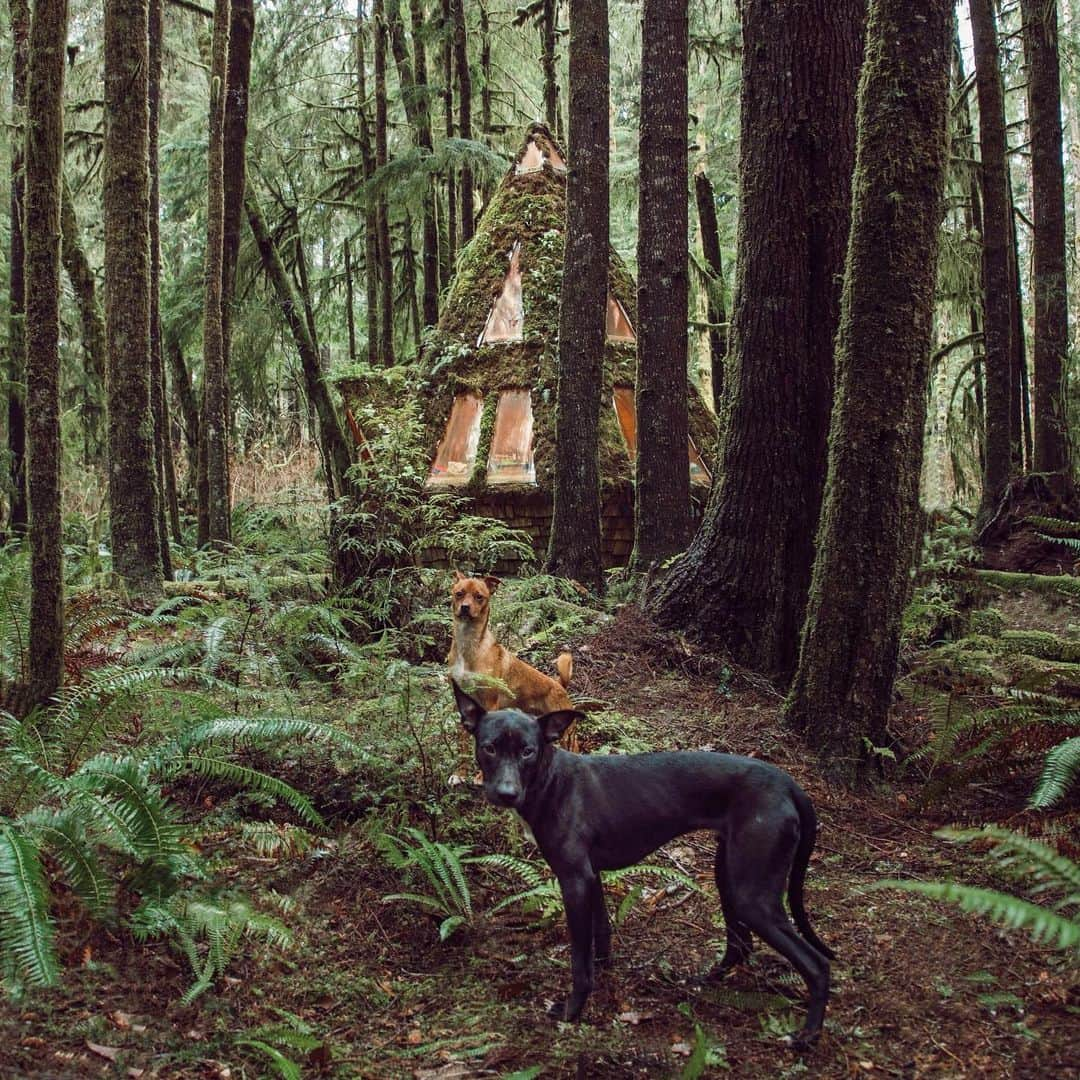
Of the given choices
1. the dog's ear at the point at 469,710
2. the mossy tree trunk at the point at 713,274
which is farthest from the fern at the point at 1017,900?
the mossy tree trunk at the point at 713,274

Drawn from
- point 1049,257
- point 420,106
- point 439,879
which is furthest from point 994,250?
point 439,879

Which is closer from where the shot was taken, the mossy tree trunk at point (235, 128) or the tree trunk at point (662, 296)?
the tree trunk at point (662, 296)

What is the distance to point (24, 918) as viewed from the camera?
10.2 feet

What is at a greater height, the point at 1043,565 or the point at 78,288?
the point at 78,288

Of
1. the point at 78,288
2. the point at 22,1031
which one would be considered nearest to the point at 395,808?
the point at 22,1031

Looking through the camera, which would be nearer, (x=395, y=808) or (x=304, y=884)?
(x=304, y=884)

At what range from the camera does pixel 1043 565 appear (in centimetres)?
1244

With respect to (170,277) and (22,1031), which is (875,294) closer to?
(22,1031)

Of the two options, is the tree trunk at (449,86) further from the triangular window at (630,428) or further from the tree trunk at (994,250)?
the tree trunk at (994,250)

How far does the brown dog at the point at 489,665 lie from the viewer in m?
6.13

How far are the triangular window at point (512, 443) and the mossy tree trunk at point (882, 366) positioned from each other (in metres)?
8.93

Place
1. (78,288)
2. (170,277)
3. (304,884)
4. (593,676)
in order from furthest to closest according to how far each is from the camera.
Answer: (170,277)
(78,288)
(593,676)
(304,884)

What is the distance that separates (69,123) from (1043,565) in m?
21.2

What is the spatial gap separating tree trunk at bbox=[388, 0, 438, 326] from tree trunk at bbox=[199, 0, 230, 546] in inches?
174
